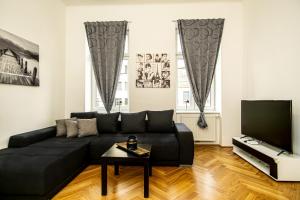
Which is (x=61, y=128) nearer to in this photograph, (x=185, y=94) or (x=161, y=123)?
(x=161, y=123)

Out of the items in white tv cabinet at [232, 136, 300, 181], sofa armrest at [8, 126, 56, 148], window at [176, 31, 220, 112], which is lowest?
white tv cabinet at [232, 136, 300, 181]

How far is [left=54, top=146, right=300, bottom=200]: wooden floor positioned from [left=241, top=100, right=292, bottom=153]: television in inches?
21.0

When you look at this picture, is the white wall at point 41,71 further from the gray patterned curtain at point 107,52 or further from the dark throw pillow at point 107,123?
the dark throw pillow at point 107,123

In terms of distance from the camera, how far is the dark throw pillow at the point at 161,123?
342cm

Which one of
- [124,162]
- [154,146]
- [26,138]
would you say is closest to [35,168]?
[124,162]

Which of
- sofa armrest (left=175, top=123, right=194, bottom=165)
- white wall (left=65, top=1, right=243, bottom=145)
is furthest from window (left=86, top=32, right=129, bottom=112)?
sofa armrest (left=175, top=123, right=194, bottom=165)

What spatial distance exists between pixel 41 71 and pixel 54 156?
193 centimetres

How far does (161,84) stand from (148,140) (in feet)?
5.20

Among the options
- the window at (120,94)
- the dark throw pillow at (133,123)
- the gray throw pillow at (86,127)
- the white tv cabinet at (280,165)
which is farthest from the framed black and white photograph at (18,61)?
the white tv cabinet at (280,165)

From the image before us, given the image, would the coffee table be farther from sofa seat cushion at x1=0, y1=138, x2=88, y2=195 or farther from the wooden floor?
sofa seat cushion at x1=0, y1=138, x2=88, y2=195

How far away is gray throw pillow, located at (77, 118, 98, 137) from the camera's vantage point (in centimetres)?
320

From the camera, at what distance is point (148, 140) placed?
2.91 m

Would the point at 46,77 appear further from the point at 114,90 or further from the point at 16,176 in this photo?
the point at 16,176

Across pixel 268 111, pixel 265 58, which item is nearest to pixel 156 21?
pixel 265 58
